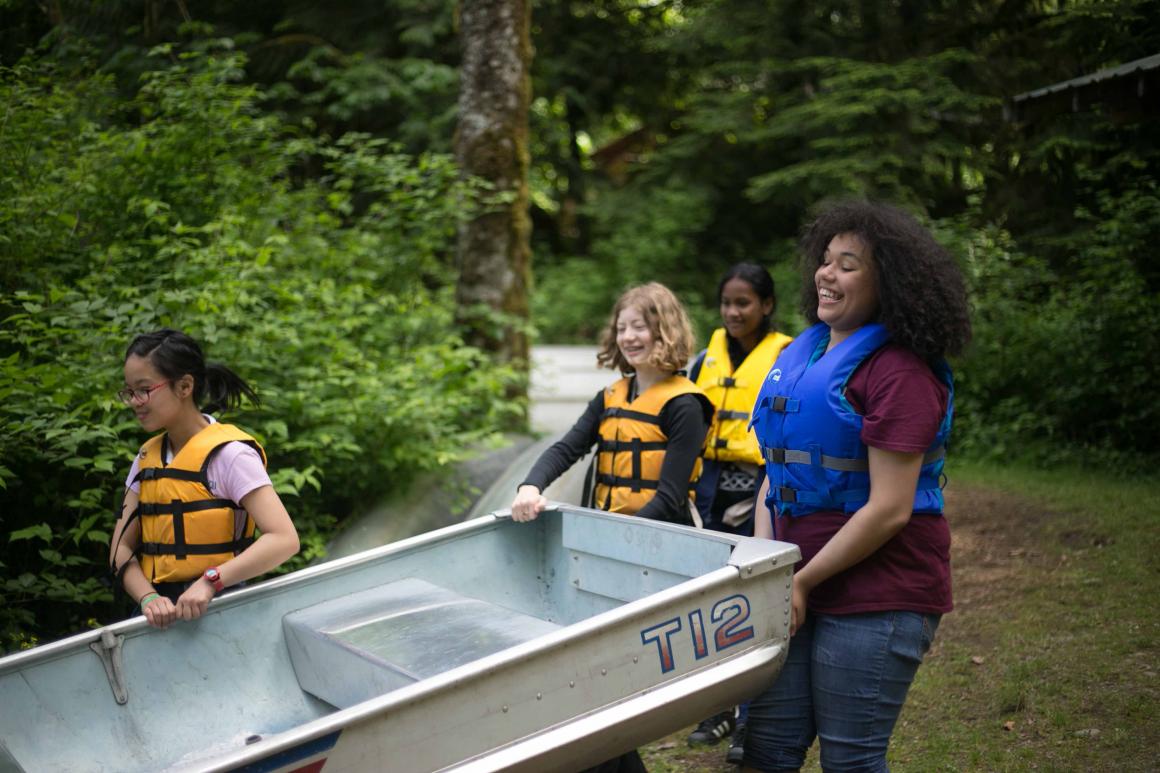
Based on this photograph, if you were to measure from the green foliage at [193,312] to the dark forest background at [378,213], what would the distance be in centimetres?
2

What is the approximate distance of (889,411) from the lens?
2.11 metres

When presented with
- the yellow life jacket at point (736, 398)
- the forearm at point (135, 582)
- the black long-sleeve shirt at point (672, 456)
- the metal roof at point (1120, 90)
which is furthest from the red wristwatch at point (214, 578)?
the metal roof at point (1120, 90)

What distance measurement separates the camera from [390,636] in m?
2.73

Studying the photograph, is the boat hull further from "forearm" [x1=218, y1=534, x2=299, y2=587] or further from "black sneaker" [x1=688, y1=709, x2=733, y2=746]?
"black sneaker" [x1=688, y1=709, x2=733, y2=746]

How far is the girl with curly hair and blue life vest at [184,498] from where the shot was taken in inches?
106

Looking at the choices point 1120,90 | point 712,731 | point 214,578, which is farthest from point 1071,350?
point 214,578

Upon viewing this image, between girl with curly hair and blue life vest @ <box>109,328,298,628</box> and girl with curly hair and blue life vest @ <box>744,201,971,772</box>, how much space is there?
138 centimetres

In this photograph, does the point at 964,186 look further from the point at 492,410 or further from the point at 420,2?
the point at 492,410

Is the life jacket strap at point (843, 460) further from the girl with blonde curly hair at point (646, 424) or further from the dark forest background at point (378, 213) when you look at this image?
the girl with blonde curly hair at point (646, 424)

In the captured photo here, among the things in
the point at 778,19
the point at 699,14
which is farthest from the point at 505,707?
the point at 699,14

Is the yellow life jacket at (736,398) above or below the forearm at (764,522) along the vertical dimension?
above

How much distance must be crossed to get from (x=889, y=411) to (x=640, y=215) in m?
14.9

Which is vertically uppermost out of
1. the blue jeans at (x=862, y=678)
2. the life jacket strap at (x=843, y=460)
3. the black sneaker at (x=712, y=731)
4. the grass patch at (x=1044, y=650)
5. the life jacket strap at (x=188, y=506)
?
the life jacket strap at (x=843, y=460)

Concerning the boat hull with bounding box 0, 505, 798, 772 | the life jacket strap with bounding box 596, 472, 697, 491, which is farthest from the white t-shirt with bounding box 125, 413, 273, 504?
the life jacket strap with bounding box 596, 472, 697, 491
